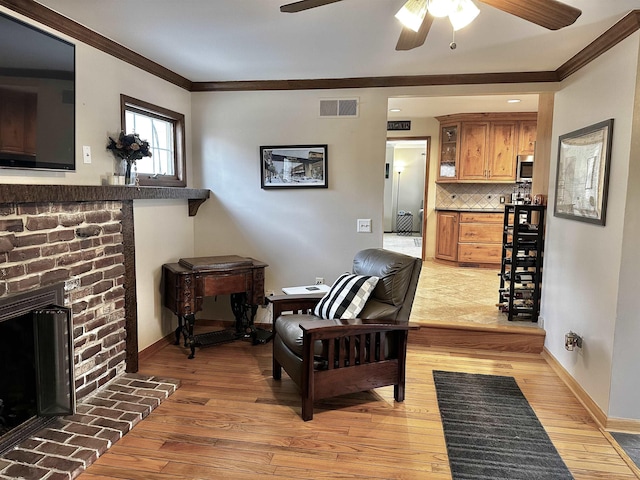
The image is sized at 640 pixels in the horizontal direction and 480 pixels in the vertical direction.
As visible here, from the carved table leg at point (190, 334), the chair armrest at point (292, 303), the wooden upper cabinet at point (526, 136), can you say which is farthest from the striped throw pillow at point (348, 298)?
the wooden upper cabinet at point (526, 136)

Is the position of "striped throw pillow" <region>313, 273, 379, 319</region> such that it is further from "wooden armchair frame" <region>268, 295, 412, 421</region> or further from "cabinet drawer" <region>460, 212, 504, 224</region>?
"cabinet drawer" <region>460, 212, 504, 224</region>

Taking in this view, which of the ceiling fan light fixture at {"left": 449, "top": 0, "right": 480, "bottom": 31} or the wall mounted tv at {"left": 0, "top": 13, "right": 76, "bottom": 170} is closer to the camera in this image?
the ceiling fan light fixture at {"left": 449, "top": 0, "right": 480, "bottom": 31}

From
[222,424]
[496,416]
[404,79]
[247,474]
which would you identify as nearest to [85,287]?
[222,424]

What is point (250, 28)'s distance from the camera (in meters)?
2.72

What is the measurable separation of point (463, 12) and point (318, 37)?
4.28 ft

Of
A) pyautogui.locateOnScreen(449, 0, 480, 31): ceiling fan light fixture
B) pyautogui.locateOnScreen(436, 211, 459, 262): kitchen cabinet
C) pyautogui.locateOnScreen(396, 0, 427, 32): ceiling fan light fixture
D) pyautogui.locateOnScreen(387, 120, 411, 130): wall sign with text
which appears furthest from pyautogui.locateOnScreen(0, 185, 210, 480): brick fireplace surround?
pyautogui.locateOnScreen(436, 211, 459, 262): kitchen cabinet

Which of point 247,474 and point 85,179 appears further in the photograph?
point 85,179

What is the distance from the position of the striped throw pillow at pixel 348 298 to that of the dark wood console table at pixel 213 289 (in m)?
1.02

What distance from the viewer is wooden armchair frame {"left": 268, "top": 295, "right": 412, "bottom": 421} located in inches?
103

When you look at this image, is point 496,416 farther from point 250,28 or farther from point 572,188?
point 250,28

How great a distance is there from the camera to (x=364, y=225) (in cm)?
408

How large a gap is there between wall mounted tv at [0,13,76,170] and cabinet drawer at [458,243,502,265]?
5509 millimetres

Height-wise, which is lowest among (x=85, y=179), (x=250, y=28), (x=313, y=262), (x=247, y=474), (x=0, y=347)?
(x=247, y=474)

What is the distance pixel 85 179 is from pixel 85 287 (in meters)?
0.70
